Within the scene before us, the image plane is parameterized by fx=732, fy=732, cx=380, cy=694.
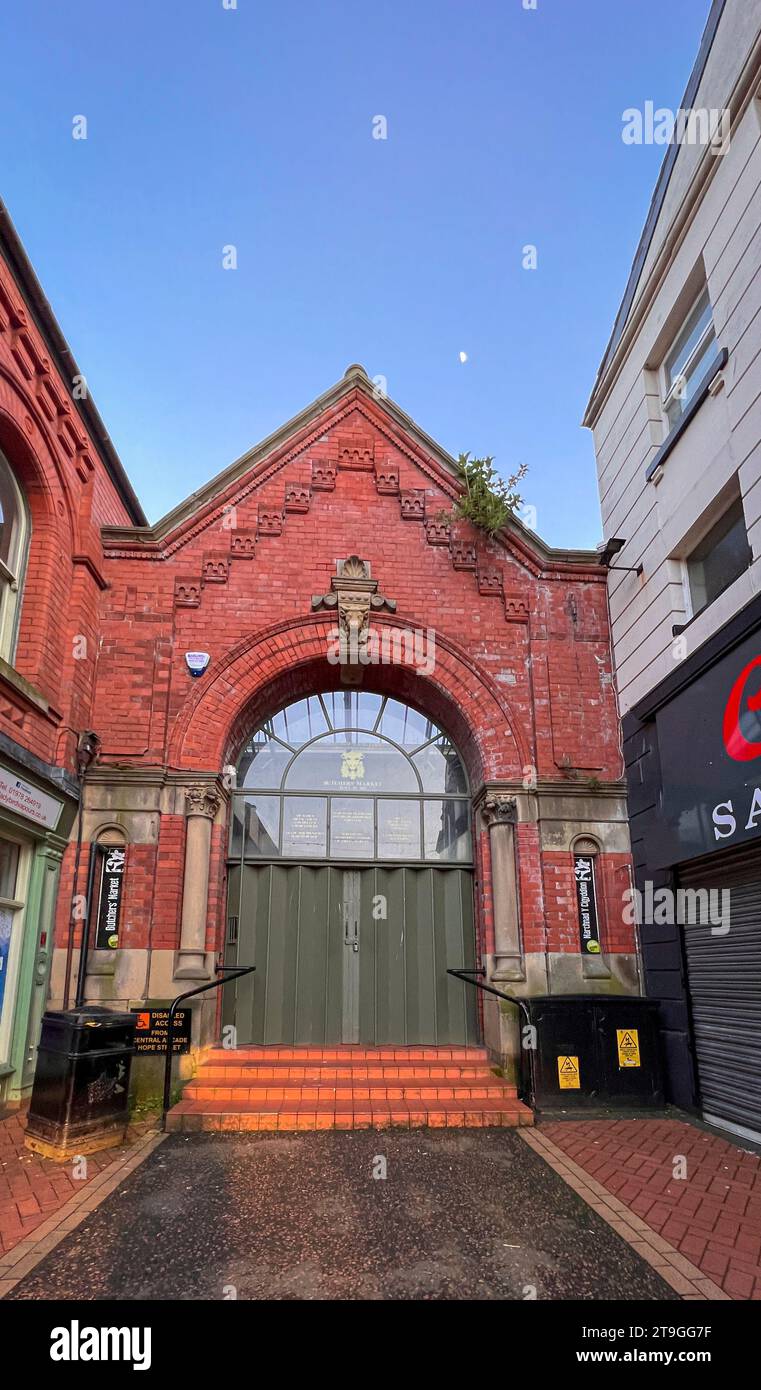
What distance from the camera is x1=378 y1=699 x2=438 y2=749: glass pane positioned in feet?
30.8

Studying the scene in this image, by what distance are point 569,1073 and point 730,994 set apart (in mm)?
1734

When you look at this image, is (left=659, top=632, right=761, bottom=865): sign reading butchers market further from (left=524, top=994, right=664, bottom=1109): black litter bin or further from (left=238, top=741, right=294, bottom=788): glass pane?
(left=238, top=741, right=294, bottom=788): glass pane

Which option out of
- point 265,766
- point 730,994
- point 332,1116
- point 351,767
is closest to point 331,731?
point 351,767

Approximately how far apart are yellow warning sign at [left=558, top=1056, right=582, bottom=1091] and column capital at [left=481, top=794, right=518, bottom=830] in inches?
94.9

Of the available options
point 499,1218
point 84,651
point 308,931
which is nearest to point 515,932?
point 308,931

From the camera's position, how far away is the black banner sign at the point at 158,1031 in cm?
707

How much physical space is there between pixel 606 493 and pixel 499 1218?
27.0 feet

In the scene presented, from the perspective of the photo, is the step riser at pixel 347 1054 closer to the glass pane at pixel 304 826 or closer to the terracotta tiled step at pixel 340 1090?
the terracotta tiled step at pixel 340 1090

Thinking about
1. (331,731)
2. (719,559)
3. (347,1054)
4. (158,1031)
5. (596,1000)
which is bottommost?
(347,1054)

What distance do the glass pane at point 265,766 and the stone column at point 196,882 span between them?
877mm

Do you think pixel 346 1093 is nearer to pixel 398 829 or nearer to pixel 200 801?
pixel 398 829

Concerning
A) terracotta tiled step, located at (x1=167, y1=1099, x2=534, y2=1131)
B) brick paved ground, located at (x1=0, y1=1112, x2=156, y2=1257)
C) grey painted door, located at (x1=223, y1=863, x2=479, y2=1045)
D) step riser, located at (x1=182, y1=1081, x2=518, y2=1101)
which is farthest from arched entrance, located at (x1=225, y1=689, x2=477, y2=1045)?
brick paved ground, located at (x1=0, y1=1112, x2=156, y2=1257)

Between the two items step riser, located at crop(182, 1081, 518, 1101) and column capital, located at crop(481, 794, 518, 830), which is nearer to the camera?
step riser, located at crop(182, 1081, 518, 1101)

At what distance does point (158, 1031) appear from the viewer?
7.12m
